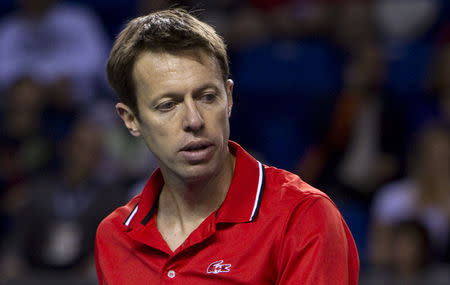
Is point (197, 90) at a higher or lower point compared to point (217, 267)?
higher

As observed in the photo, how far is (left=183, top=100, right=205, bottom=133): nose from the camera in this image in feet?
7.01

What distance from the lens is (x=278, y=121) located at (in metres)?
6.02

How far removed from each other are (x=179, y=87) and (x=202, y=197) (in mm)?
398

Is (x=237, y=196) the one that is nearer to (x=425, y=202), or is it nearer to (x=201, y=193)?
(x=201, y=193)

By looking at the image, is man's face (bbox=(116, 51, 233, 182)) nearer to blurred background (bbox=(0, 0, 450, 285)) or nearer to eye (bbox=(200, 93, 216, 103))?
eye (bbox=(200, 93, 216, 103))

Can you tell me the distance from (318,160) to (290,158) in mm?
477

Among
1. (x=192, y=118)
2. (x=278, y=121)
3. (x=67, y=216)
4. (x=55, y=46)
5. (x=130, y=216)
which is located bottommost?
(x=67, y=216)

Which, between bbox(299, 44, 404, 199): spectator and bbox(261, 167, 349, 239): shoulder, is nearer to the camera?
bbox(261, 167, 349, 239): shoulder

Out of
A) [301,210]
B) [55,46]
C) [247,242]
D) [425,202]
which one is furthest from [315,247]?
[55,46]

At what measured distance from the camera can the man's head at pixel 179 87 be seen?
2158 millimetres

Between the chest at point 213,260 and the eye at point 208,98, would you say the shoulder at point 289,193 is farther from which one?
the eye at point 208,98

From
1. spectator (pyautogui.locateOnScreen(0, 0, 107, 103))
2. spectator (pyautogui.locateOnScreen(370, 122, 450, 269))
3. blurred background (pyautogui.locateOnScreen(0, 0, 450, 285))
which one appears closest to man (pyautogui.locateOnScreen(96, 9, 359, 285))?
blurred background (pyautogui.locateOnScreen(0, 0, 450, 285))

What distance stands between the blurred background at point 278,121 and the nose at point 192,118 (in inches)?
96.3

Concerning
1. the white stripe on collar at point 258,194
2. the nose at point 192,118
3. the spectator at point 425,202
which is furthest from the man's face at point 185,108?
the spectator at point 425,202
